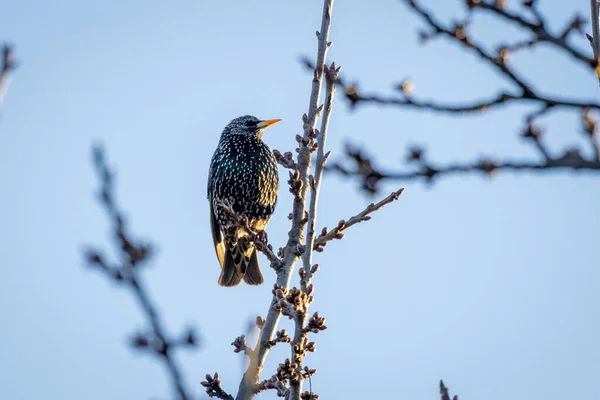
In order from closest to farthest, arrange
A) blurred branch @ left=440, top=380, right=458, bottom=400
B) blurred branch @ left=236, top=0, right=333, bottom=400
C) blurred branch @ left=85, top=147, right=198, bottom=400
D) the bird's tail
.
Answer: blurred branch @ left=85, top=147, right=198, bottom=400, blurred branch @ left=440, top=380, right=458, bottom=400, blurred branch @ left=236, top=0, right=333, bottom=400, the bird's tail

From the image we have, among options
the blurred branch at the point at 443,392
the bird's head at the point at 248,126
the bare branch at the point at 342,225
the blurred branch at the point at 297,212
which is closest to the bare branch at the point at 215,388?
the blurred branch at the point at 297,212

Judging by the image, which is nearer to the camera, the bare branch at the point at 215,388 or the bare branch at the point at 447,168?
the bare branch at the point at 447,168

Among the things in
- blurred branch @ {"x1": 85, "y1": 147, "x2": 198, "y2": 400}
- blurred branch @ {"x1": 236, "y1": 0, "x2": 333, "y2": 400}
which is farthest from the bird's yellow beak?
blurred branch @ {"x1": 85, "y1": 147, "x2": 198, "y2": 400}

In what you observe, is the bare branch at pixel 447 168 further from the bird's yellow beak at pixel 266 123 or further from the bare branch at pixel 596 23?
the bird's yellow beak at pixel 266 123

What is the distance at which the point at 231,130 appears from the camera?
821 cm

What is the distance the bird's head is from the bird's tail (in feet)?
4.55

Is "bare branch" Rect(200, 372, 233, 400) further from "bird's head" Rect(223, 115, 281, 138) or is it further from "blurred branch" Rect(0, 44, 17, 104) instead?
"bird's head" Rect(223, 115, 281, 138)

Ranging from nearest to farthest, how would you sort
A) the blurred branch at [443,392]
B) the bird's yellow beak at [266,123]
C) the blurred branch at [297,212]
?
the blurred branch at [443,392] < the blurred branch at [297,212] < the bird's yellow beak at [266,123]

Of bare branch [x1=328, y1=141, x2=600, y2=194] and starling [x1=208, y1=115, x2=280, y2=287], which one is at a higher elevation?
starling [x1=208, y1=115, x2=280, y2=287]

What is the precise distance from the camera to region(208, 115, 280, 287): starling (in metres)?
7.18

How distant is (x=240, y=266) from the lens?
7184 millimetres

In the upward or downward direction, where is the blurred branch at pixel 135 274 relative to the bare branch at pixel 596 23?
downward

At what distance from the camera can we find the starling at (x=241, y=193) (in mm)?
7176

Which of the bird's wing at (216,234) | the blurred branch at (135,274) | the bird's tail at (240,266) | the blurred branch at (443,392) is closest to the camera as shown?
the blurred branch at (135,274)
